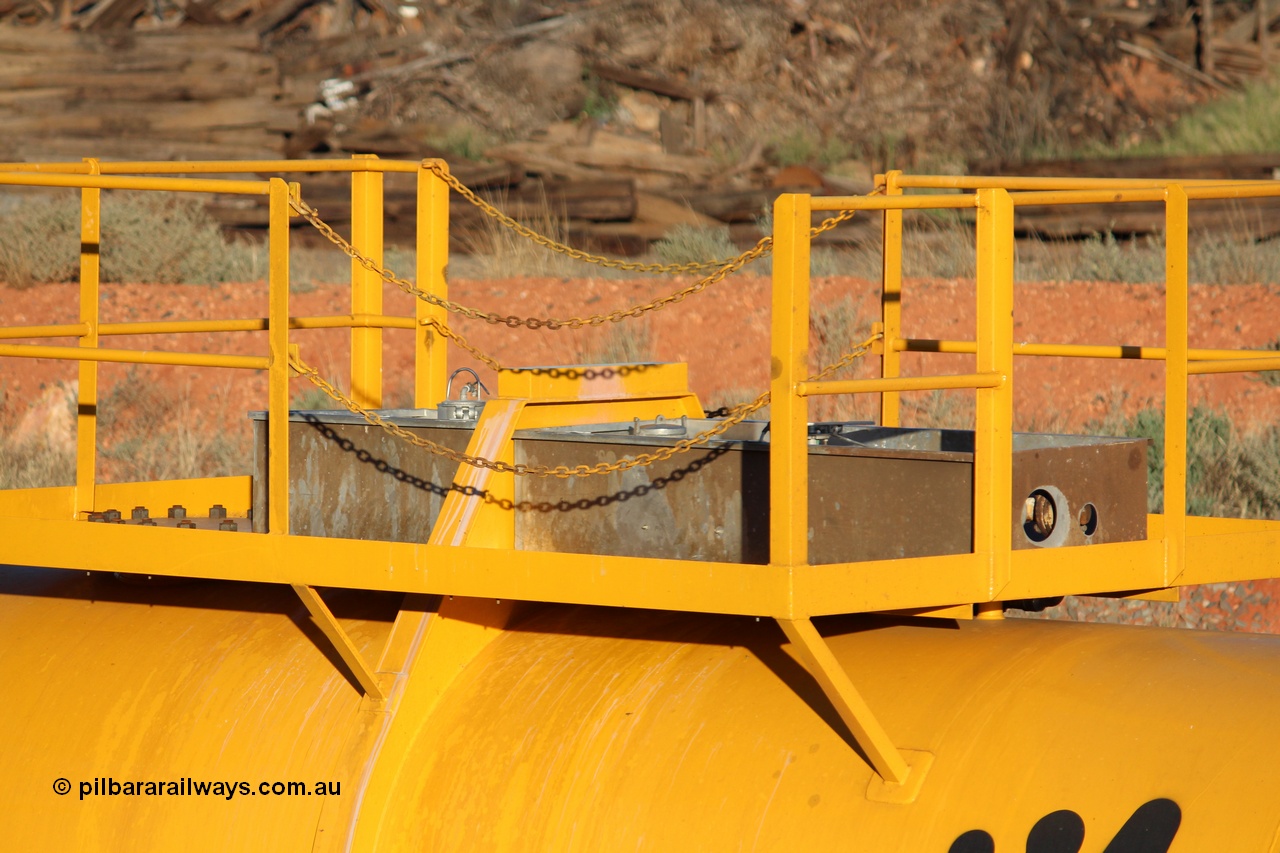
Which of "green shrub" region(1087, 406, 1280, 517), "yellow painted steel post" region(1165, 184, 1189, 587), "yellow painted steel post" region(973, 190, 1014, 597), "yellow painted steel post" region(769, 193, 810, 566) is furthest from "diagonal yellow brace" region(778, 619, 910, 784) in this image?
"green shrub" region(1087, 406, 1280, 517)

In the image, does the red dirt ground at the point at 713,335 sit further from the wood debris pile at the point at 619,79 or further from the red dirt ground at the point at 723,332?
the wood debris pile at the point at 619,79

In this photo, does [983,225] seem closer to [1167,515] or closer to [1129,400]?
[1167,515]

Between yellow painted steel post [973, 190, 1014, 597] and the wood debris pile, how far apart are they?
1388 centimetres

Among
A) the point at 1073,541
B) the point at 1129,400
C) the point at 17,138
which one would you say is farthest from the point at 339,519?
the point at 17,138

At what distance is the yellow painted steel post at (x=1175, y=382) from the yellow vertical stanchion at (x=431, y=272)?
85.8 inches

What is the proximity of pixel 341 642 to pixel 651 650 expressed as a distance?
75 centimetres

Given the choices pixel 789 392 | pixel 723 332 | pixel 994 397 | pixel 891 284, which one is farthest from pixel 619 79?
pixel 789 392

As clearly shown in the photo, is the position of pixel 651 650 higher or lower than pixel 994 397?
lower

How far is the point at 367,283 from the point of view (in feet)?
16.9

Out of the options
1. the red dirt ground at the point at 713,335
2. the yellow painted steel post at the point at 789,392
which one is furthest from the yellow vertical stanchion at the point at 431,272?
the red dirt ground at the point at 713,335

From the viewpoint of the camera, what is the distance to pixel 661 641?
3.94 metres

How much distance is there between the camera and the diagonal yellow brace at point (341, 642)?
12.5 feet

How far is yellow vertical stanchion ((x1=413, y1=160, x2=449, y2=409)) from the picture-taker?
4965 mm

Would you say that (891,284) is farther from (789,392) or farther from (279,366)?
(279,366)
